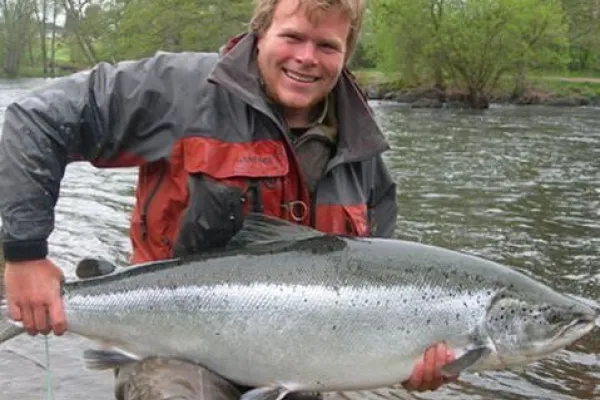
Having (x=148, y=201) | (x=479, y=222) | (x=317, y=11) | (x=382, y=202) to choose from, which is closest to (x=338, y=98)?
(x=317, y=11)

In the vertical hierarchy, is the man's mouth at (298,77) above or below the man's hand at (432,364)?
above

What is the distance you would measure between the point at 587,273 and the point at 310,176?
271 inches

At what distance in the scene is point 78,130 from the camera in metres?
3.32

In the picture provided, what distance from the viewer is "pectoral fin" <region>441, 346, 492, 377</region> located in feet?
10.4

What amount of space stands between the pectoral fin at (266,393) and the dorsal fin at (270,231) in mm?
582

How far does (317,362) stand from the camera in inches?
124

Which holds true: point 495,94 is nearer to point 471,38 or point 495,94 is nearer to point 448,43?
point 471,38

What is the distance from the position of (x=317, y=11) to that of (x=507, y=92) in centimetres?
4199

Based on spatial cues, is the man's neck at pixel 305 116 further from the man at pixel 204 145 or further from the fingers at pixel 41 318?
the fingers at pixel 41 318

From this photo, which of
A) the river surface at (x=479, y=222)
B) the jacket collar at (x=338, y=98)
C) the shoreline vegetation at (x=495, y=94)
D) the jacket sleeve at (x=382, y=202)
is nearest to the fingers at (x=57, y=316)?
the jacket collar at (x=338, y=98)

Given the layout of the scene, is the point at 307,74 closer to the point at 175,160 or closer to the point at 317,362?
the point at 175,160

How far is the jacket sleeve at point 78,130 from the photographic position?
10.4 ft

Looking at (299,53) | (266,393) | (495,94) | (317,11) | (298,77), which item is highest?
(317,11)

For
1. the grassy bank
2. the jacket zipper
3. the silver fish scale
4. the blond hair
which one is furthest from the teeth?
the grassy bank
